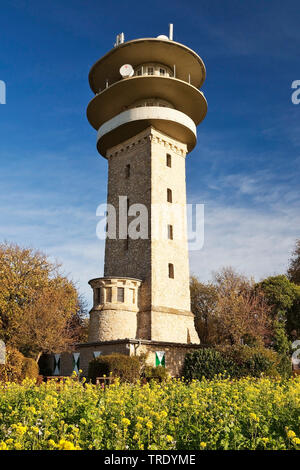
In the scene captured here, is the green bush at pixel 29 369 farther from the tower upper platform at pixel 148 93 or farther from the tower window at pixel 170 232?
the tower upper platform at pixel 148 93

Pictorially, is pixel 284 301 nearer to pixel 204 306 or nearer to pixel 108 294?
pixel 204 306

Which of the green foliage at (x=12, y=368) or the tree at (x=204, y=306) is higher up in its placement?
the tree at (x=204, y=306)

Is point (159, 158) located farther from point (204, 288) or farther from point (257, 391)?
point (257, 391)

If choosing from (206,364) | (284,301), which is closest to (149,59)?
(284,301)

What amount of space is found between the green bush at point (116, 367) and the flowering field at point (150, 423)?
11.7 m

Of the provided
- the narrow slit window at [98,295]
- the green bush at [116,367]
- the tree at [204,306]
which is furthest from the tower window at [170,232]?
the tree at [204,306]

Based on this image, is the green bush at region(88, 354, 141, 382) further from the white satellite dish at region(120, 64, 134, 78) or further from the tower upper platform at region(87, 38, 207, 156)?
the white satellite dish at region(120, 64, 134, 78)

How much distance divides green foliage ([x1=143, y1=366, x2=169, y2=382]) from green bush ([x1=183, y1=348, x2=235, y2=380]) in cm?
185

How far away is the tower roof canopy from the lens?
33.0 m

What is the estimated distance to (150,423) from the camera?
5203mm

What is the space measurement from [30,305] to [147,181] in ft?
43.1

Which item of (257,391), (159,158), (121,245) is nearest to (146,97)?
(159,158)

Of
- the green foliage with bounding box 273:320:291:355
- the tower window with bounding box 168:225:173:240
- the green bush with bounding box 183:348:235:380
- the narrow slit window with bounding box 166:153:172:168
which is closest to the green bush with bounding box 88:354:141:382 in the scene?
the green bush with bounding box 183:348:235:380

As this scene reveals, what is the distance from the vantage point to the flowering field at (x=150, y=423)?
5.42 metres
